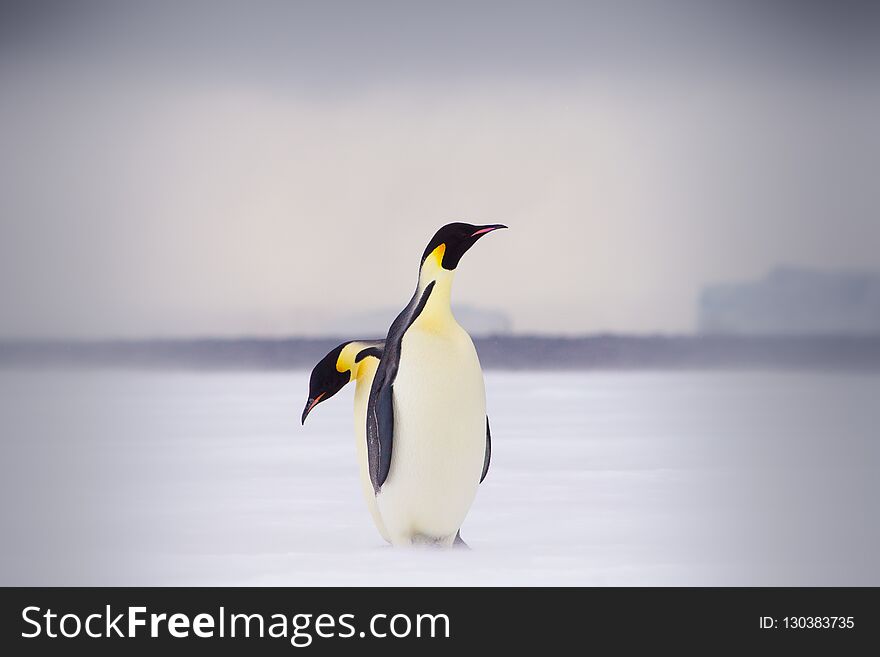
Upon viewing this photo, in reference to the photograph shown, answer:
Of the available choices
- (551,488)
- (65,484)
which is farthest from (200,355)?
(551,488)

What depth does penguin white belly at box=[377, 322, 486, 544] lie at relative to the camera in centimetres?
212

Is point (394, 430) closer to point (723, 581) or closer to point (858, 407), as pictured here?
point (723, 581)

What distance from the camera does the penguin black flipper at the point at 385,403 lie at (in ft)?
6.96

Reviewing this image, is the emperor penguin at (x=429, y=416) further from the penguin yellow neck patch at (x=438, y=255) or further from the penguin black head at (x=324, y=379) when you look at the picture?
the penguin black head at (x=324, y=379)

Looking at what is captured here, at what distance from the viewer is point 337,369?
2283 millimetres

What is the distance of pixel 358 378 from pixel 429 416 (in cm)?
27

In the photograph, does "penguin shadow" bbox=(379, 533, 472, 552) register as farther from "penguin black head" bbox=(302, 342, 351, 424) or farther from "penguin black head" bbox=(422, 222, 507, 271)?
"penguin black head" bbox=(422, 222, 507, 271)

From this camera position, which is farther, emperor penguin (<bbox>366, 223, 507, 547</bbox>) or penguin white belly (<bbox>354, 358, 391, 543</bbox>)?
penguin white belly (<bbox>354, 358, 391, 543</bbox>)

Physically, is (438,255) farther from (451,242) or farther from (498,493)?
(498,493)

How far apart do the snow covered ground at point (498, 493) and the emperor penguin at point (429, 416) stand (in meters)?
0.10

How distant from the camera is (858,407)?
4809mm

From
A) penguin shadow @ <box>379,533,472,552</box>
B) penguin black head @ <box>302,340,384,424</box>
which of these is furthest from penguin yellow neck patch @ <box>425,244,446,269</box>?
penguin shadow @ <box>379,533,472,552</box>

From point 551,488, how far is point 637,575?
0.85m

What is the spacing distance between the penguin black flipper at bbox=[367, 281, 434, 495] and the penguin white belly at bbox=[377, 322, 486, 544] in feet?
0.05
